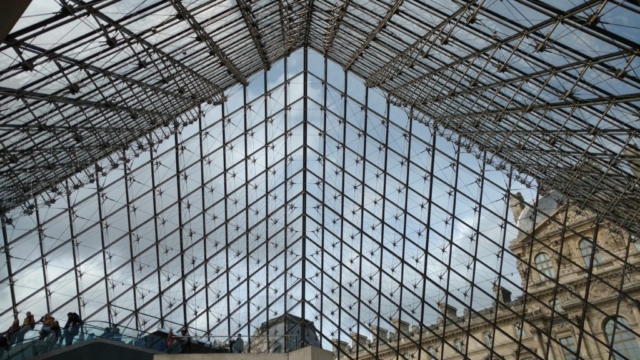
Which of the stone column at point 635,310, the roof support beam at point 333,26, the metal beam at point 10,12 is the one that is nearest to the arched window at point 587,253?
the stone column at point 635,310

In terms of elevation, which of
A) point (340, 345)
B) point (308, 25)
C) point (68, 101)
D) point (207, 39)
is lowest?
point (340, 345)

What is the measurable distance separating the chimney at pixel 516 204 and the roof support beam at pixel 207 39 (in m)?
18.3

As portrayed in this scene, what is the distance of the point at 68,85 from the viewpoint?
18891 mm

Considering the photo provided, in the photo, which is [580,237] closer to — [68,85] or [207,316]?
[207,316]

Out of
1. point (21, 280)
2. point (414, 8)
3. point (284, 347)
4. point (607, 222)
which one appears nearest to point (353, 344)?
point (284, 347)

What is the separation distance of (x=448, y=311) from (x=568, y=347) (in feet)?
25.9

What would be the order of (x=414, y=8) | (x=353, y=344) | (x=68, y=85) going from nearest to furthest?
1. (x=68, y=85)
2. (x=414, y=8)
3. (x=353, y=344)

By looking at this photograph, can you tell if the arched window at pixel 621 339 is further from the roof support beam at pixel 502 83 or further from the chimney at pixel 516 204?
the roof support beam at pixel 502 83

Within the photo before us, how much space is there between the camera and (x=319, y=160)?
3797 centimetres

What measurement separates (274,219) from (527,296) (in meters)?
17.9

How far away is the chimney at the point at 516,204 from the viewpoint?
33000 mm

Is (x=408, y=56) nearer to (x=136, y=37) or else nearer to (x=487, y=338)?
(x=136, y=37)

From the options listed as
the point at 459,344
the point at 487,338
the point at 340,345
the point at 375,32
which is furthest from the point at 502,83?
the point at 340,345

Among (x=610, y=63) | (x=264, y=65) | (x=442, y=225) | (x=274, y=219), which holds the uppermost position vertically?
(x=264, y=65)
